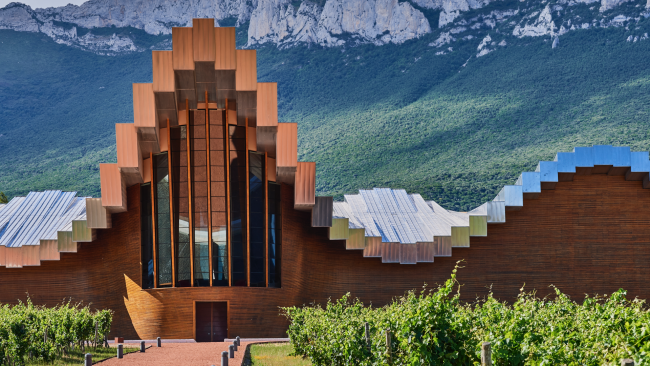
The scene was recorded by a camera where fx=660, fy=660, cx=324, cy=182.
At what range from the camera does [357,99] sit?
Result: 2921 inches

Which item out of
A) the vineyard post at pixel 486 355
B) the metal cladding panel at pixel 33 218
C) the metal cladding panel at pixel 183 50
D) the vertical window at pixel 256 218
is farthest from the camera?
the metal cladding panel at pixel 33 218

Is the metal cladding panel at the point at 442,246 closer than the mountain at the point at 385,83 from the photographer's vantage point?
Yes

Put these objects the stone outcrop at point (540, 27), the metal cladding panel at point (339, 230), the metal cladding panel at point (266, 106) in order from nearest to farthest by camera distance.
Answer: the metal cladding panel at point (266, 106), the metal cladding panel at point (339, 230), the stone outcrop at point (540, 27)

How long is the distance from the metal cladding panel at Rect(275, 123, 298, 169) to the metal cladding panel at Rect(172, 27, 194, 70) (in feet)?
12.3

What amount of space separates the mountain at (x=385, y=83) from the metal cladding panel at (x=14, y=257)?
3343cm

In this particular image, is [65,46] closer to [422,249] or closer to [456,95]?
[456,95]

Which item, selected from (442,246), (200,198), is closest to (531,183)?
(442,246)

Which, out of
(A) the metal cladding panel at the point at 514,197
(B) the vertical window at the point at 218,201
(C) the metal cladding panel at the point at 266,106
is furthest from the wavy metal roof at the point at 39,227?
(A) the metal cladding panel at the point at 514,197

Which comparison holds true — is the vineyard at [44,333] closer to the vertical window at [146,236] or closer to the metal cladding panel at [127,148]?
the vertical window at [146,236]

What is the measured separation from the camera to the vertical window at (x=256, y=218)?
957 inches

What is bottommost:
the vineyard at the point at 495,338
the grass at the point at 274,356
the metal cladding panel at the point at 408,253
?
the grass at the point at 274,356

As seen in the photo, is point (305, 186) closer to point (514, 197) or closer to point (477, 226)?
point (477, 226)

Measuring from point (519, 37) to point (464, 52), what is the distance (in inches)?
251

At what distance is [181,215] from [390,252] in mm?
7784
